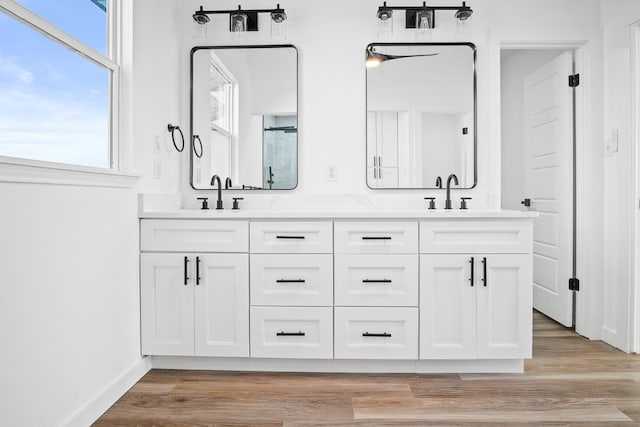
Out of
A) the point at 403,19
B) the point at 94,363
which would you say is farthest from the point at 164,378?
the point at 403,19

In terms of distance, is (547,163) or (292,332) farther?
(547,163)

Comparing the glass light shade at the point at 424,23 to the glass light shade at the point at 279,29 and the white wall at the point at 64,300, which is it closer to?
the glass light shade at the point at 279,29

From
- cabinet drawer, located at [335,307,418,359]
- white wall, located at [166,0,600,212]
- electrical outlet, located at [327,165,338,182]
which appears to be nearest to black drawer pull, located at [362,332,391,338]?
cabinet drawer, located at [335,307,418,359]

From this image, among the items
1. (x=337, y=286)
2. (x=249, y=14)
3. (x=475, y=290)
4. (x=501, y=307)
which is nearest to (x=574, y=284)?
(x=501, y=307)

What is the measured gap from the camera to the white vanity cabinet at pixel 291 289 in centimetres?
229

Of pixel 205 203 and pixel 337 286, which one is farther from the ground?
pixel 205 203

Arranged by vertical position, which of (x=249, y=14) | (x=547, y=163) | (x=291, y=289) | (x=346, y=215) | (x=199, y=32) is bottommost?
(x=291, y=289)

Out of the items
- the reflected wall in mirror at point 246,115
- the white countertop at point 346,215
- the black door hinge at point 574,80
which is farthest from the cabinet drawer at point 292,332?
the black door hinge at point 574,80

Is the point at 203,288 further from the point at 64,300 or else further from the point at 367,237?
the point at 367,237

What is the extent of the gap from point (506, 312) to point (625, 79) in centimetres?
163

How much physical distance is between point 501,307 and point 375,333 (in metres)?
0.67

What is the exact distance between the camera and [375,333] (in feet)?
7.47

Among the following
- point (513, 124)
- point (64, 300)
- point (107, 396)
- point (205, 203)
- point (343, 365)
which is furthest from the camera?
point (513, 124)

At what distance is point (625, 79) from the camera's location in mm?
2617
